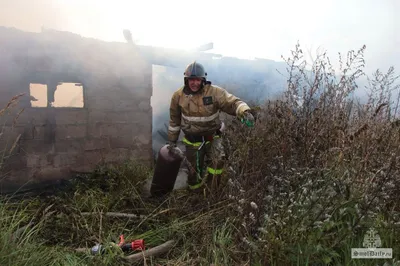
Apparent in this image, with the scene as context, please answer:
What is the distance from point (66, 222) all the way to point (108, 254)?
30.2 inches

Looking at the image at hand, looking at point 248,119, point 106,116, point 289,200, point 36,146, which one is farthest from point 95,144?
point 289,200

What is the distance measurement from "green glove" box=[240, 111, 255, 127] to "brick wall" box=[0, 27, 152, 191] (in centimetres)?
285

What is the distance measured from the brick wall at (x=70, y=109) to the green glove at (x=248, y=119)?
2849 mm

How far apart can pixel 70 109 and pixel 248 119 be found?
→ 320 centimetres

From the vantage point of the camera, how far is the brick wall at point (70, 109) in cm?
454

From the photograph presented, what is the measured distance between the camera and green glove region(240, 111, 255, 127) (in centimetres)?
322

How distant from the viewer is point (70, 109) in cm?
504

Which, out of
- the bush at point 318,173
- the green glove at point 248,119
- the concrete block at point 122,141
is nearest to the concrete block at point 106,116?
the concrete block at point 122,141

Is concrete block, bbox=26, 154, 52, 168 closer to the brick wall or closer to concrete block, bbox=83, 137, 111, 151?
the brick wall

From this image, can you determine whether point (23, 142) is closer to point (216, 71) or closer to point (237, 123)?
point (237, 123)

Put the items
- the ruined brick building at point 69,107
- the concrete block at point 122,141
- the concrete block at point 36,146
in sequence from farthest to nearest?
the concrete block at point 122,141 < the concrete block at point 36,146 < the ruined brick building at point 69,107

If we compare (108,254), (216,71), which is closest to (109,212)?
(108,254)

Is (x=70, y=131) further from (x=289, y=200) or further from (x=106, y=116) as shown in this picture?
(x=289, y=200)

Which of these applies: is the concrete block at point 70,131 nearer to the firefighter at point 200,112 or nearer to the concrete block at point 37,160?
the concrete block at point 37,160
